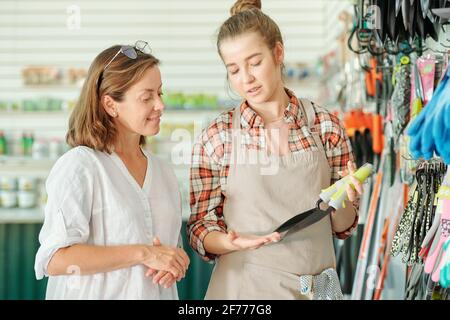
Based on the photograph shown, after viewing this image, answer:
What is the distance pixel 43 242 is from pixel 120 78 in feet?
1.10

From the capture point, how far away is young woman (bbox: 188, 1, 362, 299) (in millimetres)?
1593

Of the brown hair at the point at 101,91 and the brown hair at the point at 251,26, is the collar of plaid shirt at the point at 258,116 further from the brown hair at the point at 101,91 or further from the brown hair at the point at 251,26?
the brown hair at the point at 101,91

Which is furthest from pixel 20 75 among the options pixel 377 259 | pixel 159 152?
pixel 377 259

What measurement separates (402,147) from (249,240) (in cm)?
98

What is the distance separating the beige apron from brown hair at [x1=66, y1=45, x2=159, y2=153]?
0.28 m

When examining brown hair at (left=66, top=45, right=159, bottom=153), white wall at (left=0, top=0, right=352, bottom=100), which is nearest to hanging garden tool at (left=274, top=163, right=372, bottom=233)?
brown hair at (left=66, top=45, right=159, bottom=153)

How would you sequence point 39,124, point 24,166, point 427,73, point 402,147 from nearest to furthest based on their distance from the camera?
point 427,73 < point 402,147 < point 24,166 < point 39,124

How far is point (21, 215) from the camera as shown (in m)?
3.75

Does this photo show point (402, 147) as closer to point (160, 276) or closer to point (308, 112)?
point (308, 112)

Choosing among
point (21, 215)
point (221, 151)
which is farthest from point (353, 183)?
point (21, 215)

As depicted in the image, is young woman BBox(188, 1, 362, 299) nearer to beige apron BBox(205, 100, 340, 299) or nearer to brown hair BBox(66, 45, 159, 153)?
beige apron BBox(205, 100, 340, 299)

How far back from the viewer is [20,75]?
4.12 meters

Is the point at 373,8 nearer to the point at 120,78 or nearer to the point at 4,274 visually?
the point at 120,78

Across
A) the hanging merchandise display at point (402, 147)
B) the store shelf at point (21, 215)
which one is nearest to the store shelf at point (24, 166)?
the store shelf at point (21, 215)
